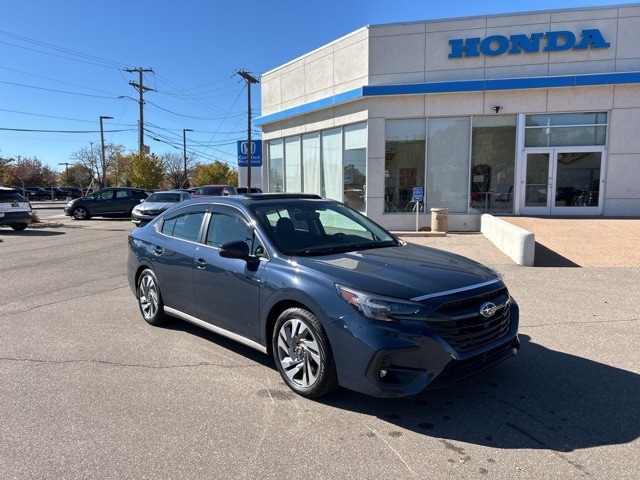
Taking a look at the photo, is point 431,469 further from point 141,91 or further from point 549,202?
point 141,91

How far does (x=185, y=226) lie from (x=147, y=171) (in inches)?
1944

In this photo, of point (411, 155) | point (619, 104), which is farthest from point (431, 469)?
point (619, 104)

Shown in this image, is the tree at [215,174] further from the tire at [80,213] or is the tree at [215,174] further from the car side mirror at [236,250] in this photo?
the car side mirror at [236,250]

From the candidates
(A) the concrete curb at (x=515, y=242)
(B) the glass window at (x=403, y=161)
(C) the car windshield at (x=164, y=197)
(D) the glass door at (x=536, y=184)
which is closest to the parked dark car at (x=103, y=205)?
(C) the car windshield at (x=164, y=197)

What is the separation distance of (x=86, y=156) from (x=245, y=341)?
91642 millimetres

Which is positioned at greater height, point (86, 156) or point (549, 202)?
point (86, 156)

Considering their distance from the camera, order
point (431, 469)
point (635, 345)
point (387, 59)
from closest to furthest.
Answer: point (431, 469) < point (635, 345) < point (387, 59)

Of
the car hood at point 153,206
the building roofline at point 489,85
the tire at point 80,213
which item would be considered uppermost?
the building roofline at point 489,85

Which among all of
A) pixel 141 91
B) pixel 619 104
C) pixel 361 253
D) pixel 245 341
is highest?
pixel 141 91

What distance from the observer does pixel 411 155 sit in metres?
15.4

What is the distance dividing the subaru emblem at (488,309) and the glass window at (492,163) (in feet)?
40.0

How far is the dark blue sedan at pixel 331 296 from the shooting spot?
3.14m

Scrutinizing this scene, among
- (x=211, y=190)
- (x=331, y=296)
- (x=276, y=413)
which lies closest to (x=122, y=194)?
Result: (x=211, y=190)

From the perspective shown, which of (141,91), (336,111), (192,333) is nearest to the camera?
(192,333)
